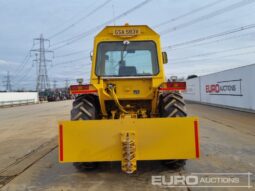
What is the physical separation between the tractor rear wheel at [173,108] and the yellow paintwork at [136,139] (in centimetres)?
69

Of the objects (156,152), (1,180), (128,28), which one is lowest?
(1,180)

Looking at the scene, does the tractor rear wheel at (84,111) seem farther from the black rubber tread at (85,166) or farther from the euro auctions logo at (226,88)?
the euro auctions logo at (226,88)

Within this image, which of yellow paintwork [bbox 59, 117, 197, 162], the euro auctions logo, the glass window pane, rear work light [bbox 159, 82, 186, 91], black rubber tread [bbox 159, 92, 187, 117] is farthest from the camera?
the euro auctions logo

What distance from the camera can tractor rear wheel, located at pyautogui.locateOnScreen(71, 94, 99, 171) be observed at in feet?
23.9

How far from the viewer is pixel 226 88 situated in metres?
26.1

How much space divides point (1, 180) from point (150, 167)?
284cm

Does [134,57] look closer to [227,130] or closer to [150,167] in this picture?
[150,167]

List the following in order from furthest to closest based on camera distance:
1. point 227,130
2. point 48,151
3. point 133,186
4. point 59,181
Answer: point 227,130, point 48,151, point 59,181, point 133,186

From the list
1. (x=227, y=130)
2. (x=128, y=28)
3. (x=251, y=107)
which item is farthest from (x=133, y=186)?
(x=251, y=107)

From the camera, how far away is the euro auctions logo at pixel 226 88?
23.3 m

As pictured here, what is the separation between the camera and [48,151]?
1007 centimetres

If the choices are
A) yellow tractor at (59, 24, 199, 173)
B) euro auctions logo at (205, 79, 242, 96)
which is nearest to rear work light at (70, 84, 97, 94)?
yellow tractor at (59, 24, 199, 173)

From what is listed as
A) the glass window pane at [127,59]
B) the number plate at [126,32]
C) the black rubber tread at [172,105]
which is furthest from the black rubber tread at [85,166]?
the number plate at [126,32]

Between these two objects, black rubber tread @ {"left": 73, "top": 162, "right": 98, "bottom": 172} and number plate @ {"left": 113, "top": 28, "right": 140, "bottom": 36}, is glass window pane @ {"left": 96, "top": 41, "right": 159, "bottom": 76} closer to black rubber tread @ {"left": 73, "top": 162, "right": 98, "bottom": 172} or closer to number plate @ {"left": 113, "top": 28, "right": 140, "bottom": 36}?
number plate @ {"left": 113, "top": 28, "right": 140, "bottom": 36}
